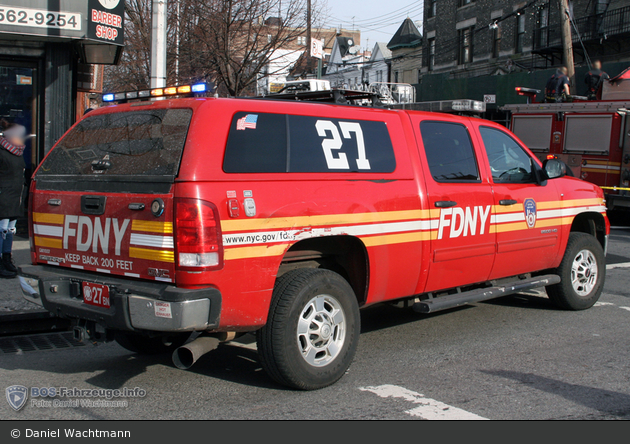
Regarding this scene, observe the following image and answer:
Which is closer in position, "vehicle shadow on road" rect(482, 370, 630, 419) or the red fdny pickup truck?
the red fdny pickup truck

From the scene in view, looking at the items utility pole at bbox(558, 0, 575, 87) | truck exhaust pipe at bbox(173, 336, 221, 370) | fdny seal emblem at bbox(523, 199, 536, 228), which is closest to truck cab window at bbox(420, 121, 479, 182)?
fdny seal emblem at bbox(523, 199, 536, 228)

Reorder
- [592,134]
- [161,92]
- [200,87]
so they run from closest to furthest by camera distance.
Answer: [200,87]
[161,92]
[592,134]

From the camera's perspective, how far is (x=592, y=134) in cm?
1466

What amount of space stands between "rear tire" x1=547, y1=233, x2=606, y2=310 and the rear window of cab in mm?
2820

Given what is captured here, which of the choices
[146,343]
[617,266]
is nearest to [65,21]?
[146,343]

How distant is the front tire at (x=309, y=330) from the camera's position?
14.0ft

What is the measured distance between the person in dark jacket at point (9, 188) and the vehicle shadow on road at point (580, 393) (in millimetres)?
6076

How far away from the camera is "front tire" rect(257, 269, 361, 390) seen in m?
4.28

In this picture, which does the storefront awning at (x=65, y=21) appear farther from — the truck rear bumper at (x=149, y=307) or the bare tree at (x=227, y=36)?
the truck rear bumper at (x=149, y=307)

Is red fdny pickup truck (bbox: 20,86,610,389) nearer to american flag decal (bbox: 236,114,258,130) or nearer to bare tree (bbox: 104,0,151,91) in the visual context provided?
american flag decal (bbox: 236,114,258,130)

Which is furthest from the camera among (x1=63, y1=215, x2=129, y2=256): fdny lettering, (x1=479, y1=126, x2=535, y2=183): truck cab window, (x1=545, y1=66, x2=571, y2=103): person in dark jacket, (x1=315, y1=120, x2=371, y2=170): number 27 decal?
(x1=545, y1=66, x2=571, y2=103): person in dark jacket

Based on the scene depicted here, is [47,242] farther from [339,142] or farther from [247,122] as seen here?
[339,142]

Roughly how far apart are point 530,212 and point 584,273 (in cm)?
133

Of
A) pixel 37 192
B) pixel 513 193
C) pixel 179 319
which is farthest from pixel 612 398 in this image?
pixel 37 192
